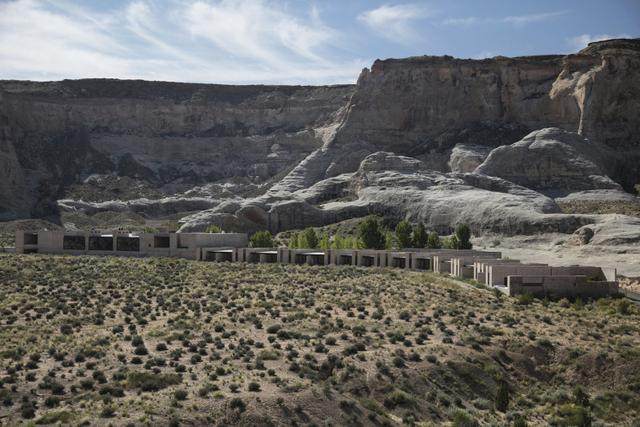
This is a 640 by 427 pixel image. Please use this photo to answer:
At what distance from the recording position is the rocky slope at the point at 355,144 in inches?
3605

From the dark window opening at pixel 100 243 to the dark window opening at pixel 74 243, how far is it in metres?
0.74

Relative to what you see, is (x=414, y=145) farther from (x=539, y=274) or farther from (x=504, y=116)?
(x=539, y=274)

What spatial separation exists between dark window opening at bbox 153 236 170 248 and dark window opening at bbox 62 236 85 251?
6509 millimetres

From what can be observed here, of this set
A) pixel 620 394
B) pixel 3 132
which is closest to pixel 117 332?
pixel 620 394

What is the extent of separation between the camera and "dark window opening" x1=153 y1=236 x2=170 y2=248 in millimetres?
72644

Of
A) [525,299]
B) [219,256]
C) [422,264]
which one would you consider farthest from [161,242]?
[525,299]

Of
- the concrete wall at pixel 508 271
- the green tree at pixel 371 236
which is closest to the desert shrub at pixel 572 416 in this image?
the concrete wall at pixel 508 271

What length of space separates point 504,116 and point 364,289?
75.4m

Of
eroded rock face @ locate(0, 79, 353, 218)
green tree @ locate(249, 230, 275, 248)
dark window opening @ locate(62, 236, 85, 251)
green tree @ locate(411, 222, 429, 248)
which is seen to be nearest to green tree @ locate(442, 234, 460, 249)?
green tree @ locate(411, 222, 429, 248)

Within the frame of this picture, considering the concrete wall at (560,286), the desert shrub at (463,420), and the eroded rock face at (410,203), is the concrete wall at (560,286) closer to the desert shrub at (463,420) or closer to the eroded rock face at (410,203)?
the desert shrub at (463,420)

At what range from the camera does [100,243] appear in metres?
74.7

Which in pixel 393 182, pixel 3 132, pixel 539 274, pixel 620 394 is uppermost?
pixel 3 132

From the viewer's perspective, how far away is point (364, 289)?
5041 cm

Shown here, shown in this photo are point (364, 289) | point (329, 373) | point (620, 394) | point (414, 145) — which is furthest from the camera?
point (414, 145)
